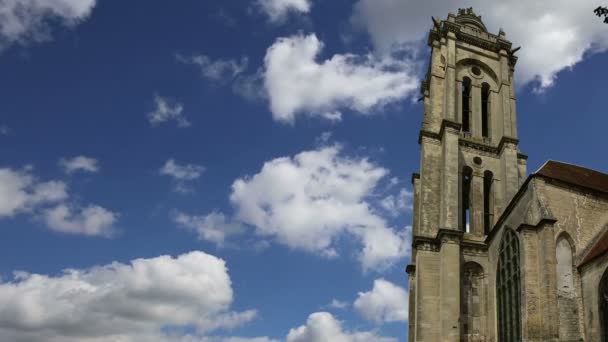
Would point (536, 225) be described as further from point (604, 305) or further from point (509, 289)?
point (509, 289)

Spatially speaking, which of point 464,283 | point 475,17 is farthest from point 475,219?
point 475,17

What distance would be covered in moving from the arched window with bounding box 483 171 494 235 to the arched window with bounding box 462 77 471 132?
10.4 feet

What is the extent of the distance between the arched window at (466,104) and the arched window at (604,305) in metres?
14.1

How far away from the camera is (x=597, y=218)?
21156 mm

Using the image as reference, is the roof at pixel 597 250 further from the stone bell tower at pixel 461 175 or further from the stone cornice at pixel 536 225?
the stone bell tower at pixel 461 175

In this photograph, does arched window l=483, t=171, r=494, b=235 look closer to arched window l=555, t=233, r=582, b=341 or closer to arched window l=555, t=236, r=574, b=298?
arched window l=555, t=236, r=574, b=298

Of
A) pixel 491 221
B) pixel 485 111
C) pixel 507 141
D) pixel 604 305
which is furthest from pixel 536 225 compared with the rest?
→ pixel 485 111

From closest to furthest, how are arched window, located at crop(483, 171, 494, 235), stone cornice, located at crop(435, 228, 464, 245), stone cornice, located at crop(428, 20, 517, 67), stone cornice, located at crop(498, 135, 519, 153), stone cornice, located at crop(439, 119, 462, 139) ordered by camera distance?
stone cornice, located at crop(435, 228, 464, 245)
arched window, located at crop(483, 171, 494, 235)
stone cornice, located at crop(439, 119, 462, 139)
stone cornice, located at crop(498, 135, 519, 153)
stone cornice, located at crop(428, 20, 517, 67)

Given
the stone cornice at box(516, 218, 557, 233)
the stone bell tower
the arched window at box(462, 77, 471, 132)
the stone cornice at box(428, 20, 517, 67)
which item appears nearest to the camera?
the stone cornice at box(516, 218, 557, 233)

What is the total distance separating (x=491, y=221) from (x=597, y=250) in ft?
28.5

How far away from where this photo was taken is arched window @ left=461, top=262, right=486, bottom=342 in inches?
936

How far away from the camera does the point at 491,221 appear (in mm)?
27734

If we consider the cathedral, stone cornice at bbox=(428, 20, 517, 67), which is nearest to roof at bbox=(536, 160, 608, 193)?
the cathedral

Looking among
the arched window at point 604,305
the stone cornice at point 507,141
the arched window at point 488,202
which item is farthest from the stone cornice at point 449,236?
the arched window at point 604,305
